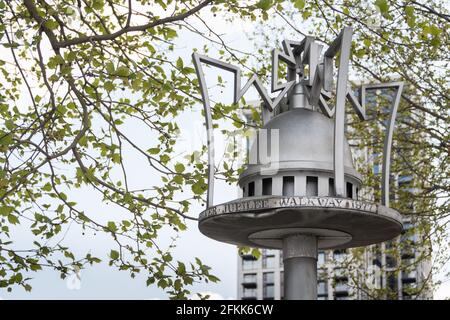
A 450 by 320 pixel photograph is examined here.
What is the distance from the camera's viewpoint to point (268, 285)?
8431 centimetres

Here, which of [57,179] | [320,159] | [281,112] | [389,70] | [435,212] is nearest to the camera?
[320,159]

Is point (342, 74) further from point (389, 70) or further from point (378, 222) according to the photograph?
point (389, 70)

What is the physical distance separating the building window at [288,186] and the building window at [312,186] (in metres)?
0.08

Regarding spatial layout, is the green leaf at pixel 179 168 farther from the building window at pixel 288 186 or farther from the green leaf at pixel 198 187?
the building window at pixel 288 186

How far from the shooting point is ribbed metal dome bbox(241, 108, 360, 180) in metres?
3.54

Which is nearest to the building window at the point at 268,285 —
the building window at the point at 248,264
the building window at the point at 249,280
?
the building window at the point at 249,280

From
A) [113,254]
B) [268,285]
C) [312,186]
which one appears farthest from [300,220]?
[268,285]

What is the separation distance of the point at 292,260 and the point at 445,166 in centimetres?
883

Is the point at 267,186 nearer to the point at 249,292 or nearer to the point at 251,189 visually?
the point at 251,189

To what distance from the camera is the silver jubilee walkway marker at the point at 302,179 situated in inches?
132

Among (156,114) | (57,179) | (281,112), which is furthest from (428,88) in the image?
(281,112)

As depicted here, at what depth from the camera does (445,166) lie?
11.9 m

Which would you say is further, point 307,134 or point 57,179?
point 57,179

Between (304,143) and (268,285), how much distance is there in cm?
8234
